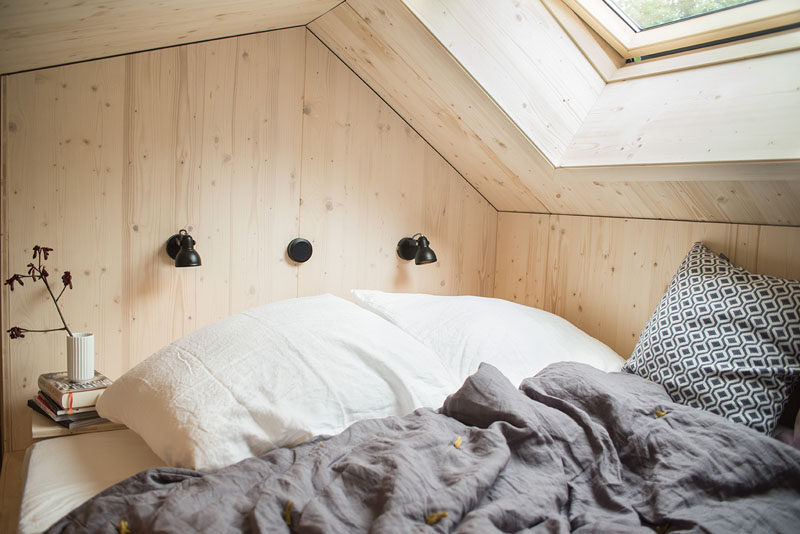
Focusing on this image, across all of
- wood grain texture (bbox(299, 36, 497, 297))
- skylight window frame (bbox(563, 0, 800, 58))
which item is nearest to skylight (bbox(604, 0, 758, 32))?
skylight window frame (bbox(563, 0, 800, 58))

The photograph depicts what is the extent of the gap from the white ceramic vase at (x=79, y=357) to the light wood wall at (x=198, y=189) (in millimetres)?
278

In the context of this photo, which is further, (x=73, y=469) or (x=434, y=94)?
(x=434, y=94)

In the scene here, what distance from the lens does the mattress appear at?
1305mm

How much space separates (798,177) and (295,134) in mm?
1803

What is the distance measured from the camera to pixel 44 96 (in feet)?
6.78

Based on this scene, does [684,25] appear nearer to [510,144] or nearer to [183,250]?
[510,144]

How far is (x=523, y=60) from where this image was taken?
207 cm

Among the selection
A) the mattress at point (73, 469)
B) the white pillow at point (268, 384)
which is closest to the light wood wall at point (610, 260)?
the white pillow at point (268, 384)

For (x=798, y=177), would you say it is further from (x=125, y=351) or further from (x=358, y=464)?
(x=125, y=351)

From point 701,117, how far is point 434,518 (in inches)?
55.5

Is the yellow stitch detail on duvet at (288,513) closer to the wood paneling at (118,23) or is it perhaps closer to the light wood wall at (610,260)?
the wood paneling at (118,23)

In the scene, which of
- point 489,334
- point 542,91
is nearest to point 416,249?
point 489,334

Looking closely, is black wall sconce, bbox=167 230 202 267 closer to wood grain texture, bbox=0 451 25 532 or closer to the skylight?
wood grain texture, bbox=0 451 25 532

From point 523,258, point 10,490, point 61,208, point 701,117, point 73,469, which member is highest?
point 701,117
